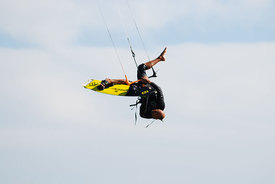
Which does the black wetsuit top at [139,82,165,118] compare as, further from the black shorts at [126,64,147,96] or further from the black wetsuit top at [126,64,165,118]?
the black shorts at [126,64,147,96]

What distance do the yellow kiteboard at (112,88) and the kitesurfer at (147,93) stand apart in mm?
156

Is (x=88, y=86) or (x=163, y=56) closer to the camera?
(x=88, y=86)

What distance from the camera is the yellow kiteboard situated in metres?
17.0

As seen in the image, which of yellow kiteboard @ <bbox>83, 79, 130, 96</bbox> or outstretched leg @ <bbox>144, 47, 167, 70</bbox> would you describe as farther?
outstretched leg @ <bbox>144, 47, 167, 70</bbox>

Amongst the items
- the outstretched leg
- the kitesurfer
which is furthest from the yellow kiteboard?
the outstretched leg

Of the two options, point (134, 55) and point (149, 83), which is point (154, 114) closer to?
point (149, 83)

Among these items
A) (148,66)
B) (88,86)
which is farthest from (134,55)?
(88,86)

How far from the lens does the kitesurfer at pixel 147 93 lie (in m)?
17.6

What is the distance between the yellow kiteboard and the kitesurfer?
0.16 m

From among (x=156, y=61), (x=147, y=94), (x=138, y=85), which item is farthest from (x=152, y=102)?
(x=156, y=61)

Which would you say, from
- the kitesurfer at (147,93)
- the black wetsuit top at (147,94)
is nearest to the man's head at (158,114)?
the kitesurfer at (147,93)

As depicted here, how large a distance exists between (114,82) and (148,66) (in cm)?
155

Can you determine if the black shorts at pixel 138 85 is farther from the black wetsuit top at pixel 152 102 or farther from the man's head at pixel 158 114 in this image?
the man's head at pixel 158 114

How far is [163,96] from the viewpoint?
1778cm
